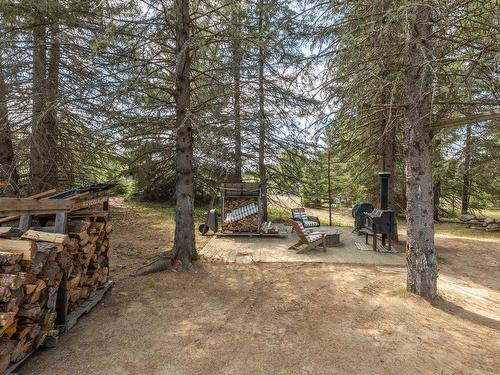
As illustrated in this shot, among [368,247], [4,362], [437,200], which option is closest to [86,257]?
[4,362]

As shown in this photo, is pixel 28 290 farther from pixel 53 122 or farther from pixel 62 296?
pixel 53 122

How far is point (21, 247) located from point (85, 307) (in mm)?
1750

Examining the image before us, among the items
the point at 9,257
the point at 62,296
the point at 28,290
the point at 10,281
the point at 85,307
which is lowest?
the point at 85,307

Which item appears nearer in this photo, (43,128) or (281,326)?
(281,326)

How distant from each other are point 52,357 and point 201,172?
36.4ft

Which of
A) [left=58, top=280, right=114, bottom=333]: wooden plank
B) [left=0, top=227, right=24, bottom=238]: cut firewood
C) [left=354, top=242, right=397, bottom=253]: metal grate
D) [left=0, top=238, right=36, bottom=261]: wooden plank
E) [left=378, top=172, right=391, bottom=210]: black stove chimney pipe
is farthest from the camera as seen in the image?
[left=378, top=172, right=391, bottom=210]: black stove chimney pipe

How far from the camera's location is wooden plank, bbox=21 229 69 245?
3453 mm

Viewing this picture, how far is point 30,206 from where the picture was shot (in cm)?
337

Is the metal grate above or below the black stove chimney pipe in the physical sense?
below

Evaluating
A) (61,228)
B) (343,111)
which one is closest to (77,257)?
(61,228)

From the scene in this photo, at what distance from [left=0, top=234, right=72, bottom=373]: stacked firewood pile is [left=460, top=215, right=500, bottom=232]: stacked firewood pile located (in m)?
16.8

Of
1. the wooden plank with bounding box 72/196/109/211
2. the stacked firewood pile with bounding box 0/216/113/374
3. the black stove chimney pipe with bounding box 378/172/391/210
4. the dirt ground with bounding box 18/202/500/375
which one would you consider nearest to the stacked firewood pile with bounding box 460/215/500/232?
the black stove chimney pipe with bounding box 378/172/391/210

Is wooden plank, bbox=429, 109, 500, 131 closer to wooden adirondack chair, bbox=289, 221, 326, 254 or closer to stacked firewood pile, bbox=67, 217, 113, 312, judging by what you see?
wooden adirondack chair, bbox=289, 221, 326, 254

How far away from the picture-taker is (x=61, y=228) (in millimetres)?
3814
